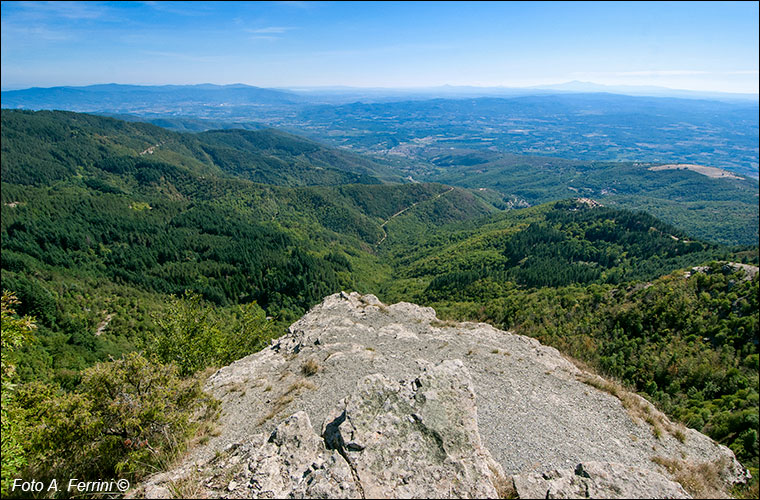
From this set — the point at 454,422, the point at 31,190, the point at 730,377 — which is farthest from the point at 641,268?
the point at 31,190

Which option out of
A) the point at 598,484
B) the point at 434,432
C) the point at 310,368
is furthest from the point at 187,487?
the point at 310,368

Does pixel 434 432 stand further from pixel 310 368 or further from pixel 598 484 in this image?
pixel 310 368

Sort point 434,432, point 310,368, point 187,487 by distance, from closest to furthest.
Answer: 1. point 187,487
2. point 434,432
3. point 310,368

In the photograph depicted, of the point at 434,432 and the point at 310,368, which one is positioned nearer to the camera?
the point at 434,432

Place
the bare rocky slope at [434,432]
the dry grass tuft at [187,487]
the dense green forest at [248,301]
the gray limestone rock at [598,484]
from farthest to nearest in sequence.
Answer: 1. the dense green forest at [248,301]
2. the bare rocky slope at [434,432]
3. the gray limestone rock at [598,484]
4. the dry grass tuft at [187,487]

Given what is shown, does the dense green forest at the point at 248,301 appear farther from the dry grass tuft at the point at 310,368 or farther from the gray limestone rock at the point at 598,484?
the gray limestone rock at the point at 598,484

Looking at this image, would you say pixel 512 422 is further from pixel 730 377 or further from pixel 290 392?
pixel 730 377

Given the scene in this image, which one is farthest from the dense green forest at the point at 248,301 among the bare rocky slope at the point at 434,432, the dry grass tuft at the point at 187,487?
the bare rocky slope at the point at 434,432
